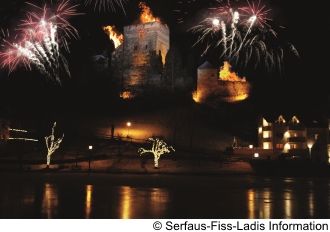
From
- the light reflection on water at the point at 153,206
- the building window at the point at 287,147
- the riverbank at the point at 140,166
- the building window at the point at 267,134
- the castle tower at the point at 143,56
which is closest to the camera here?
the light reflection on water at the point at 153,206

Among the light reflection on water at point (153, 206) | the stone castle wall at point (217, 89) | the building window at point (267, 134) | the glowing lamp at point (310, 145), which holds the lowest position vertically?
the light reflection on water at point (153, 206)

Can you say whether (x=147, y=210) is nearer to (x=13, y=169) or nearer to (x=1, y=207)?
(x=1, y=207)

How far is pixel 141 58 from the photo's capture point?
89.2m

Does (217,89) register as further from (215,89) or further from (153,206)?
(153,206)

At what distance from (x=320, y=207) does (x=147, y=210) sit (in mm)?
5942

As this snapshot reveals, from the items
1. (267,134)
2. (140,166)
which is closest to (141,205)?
(140,166)

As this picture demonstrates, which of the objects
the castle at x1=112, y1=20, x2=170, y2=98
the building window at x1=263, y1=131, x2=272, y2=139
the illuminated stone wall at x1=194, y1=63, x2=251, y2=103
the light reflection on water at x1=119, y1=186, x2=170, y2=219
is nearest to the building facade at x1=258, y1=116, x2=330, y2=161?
the building window at x1=263, y1=131, x2=272, y2=139

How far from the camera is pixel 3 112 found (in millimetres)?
50156

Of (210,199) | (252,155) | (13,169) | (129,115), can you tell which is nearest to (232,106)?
(129,115)

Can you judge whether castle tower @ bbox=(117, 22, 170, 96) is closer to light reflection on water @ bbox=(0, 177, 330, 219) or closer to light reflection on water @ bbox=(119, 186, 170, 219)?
light reflection on water @ bbox=(0, 177, 330, 219)

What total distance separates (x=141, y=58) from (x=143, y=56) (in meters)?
0.61

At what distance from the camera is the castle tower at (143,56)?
87188mm

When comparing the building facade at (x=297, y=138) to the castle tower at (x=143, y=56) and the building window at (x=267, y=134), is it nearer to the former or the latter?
the building window at (x=267, y=134)

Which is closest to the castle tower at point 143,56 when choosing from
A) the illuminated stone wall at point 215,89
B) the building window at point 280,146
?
the illuminated stone wall at point 215,89
